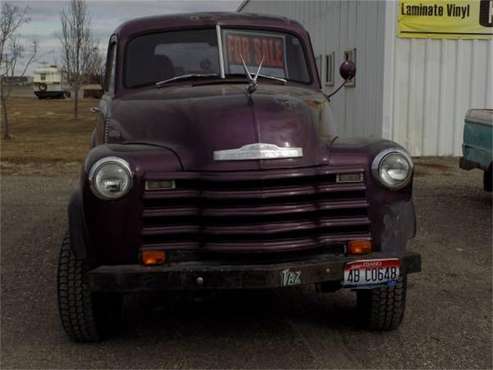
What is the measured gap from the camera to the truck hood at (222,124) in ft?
13.7

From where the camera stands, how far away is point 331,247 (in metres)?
4.21

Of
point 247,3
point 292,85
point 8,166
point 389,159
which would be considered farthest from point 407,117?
point 247,3

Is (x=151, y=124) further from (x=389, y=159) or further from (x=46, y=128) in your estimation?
(x=46, y=128)

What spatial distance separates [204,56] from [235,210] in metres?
1.80

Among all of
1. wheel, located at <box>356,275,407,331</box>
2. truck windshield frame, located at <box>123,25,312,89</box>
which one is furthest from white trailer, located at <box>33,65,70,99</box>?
wheel, located at <box>356,275,407,331</box>

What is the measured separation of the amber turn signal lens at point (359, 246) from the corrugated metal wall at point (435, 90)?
9609 mm

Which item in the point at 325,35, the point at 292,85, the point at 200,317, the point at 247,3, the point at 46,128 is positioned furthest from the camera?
the point at 247,3

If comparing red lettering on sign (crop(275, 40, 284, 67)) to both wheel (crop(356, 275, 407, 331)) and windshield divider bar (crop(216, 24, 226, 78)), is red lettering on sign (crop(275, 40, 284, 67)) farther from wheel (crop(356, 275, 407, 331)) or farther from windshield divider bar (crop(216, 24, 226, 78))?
wheel (crop(356, 275, 407, 331))

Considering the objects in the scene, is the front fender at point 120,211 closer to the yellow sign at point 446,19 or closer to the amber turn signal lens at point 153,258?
the amber turn signal lens at point 153,258

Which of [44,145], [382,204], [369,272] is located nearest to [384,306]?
[369,272]

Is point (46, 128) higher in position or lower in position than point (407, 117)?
lower

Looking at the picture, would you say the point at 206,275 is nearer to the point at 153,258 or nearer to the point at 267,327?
the point at 153,258

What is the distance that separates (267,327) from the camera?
4.96 metres

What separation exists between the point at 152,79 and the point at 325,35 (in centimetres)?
1267
